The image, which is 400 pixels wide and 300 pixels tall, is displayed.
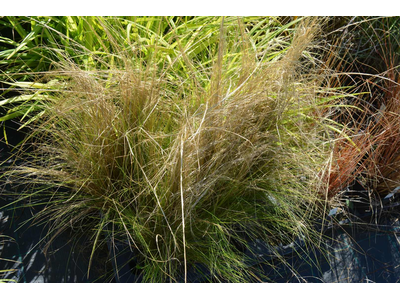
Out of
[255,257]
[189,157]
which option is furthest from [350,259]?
[189,157]

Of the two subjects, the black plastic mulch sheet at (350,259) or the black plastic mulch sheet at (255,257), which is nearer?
the black plastic mulch sheet at (255,257)

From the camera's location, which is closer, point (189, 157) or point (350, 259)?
point (189, 157)

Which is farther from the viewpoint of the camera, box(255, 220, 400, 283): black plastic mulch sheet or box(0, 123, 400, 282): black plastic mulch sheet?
box(255, 220, 400, 283): black plastic mulch sheet

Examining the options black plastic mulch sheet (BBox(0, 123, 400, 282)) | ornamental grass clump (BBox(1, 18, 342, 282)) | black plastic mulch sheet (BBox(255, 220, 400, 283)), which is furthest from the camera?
black plastic mulch sheet (BBox(255, 220, 400, 283))

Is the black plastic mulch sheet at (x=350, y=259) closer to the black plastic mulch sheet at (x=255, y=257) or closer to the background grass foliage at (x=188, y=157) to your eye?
the black plastic mulch sheet at (x=255, y=257)

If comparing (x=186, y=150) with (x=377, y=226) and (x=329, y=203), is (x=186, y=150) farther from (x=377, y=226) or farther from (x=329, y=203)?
(x=377, y=226)

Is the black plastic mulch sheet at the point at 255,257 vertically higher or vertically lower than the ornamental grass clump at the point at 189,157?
lower

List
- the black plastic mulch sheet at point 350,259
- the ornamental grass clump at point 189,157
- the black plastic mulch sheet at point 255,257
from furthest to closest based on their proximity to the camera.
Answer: the black plastic mulch sheet at point 350,259, the black plastic mulch sheet at point 255,257, the ornamental grass clump at point 189,157

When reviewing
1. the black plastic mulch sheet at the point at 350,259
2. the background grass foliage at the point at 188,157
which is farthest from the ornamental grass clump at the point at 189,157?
the black plastic mulch sheet at the point at 350,259

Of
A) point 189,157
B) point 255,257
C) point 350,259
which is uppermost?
point 189,157

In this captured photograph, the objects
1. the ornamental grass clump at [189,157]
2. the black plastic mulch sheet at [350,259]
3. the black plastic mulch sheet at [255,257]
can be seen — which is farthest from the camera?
the black plastic mulch sheet at [350,259]

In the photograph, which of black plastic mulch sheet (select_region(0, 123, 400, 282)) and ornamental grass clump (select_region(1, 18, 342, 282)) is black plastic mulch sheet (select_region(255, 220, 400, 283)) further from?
ornamental grass clump (select_region(1, 18, 342, 282))

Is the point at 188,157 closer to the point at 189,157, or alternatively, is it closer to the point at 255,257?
the point at 189,157

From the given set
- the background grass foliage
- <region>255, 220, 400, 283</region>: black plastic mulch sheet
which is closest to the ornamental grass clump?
the background grass foliage
